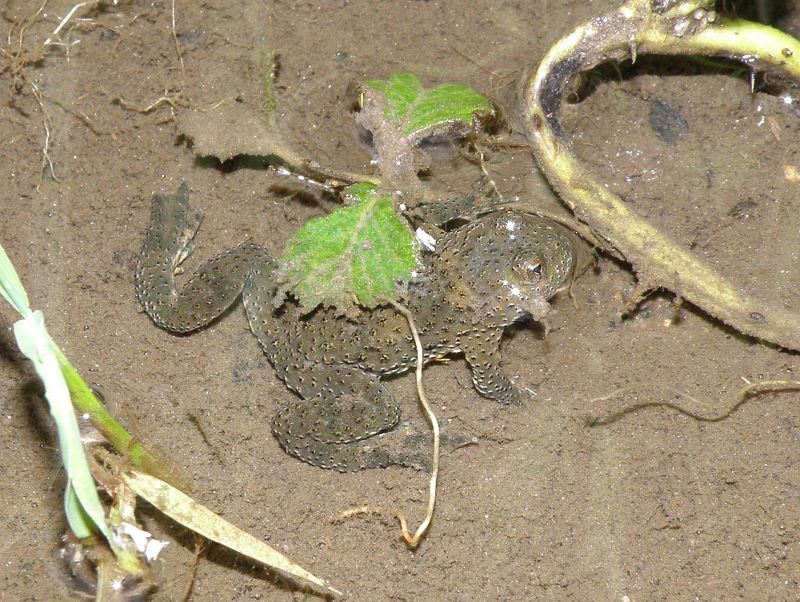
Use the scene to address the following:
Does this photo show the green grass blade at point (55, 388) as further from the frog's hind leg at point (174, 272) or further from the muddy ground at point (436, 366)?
the frog's hind leg at point (174, 272)

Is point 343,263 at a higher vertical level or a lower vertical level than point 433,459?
higher

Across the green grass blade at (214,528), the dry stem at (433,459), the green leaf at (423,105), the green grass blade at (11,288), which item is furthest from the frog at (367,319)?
the green grass blade at (11,288)

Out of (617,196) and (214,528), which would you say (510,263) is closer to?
(617,196)

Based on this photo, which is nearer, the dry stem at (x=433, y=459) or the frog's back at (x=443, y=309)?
the dry stem at (x=433, y=459)

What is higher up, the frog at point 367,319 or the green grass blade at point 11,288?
the green grass blade at point 11,288

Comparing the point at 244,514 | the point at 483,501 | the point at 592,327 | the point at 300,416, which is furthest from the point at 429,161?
the point at 244,514

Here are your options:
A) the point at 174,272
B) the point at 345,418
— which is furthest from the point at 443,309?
the point at 174,272
